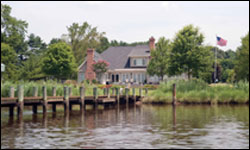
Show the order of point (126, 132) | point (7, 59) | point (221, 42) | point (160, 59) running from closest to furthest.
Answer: point (126, 132) < point (221, 42) < point (7, 59) < point (160, 59)

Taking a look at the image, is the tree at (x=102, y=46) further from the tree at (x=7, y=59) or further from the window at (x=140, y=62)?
the tree at (x=7, y=59)

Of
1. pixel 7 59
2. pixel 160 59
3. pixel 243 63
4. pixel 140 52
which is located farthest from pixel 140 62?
pixel 7 59

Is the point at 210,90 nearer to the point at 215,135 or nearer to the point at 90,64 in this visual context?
the point at 215,135

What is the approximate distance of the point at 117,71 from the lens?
8175cm

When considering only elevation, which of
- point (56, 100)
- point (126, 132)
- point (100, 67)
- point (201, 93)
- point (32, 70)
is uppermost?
point (100, 67)

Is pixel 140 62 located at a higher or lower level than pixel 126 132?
higher

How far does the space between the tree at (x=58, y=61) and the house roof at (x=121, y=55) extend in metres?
5.76

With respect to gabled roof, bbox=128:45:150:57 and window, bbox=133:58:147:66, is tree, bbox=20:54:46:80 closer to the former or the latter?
gabled roof, bbox=128:45:150:57

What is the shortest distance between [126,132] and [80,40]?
7866 centimetres

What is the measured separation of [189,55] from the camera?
6431cm

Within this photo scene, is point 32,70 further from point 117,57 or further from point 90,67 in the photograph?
point 117,57

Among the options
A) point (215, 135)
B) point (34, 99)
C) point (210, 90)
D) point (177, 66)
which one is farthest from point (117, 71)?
point (215, 135)

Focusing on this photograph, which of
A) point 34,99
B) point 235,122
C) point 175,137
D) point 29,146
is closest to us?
point 29,146

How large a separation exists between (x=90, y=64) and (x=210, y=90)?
34.9m
